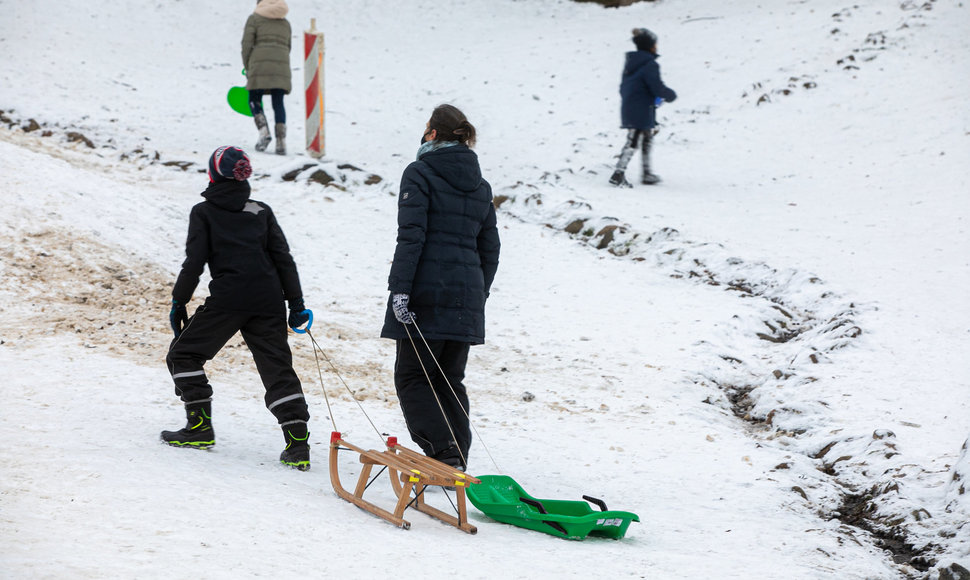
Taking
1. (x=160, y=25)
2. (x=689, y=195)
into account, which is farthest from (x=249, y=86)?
(x=160, y=25)

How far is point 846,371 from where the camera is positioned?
645 cm

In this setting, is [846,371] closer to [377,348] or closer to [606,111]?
[377,348]

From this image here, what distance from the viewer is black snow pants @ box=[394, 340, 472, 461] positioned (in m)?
4.73

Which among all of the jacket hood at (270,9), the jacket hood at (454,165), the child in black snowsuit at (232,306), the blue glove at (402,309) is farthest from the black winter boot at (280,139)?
the blue glove at (402,309)

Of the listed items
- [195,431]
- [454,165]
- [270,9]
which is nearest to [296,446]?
[195,431]

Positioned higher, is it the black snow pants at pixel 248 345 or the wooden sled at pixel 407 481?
the black snow pants at pixel 248 345

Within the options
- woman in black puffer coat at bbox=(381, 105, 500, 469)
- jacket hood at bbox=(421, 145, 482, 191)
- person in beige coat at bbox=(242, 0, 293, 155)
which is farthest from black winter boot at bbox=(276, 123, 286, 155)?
jacket hood at bbox=(421, 145, 482, 191)

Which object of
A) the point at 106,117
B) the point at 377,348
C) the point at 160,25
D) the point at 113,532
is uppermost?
the point at 160,25

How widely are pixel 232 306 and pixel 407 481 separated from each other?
140 cm

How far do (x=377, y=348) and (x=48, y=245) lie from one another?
9.87 ft

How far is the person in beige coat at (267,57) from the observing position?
11719 millimetres

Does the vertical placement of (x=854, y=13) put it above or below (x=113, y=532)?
above

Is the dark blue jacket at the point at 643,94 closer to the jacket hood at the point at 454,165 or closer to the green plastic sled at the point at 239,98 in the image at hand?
the green plastic sled at the point at 239,98

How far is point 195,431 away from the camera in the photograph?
4703mm
